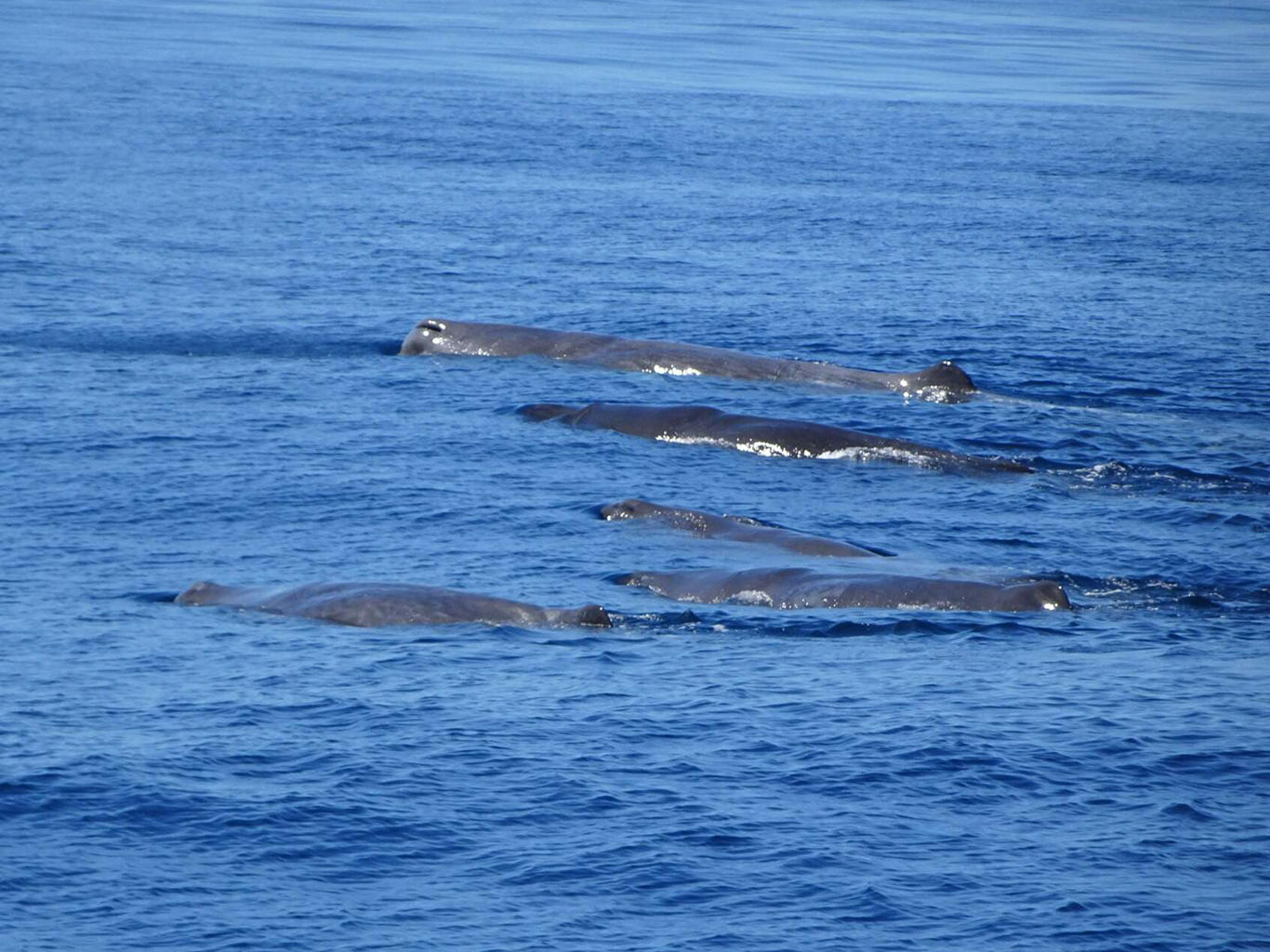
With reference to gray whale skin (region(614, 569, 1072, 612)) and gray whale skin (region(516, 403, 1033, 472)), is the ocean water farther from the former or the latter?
gray whale skin (region(516, 403, 1033, 472))

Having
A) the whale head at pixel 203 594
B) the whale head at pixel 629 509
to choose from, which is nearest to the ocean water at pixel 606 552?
the whale head at pixel 203 594

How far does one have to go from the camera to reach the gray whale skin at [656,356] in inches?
1405

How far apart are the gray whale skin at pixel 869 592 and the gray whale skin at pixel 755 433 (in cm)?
747

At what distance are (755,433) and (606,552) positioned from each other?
6.86 meters

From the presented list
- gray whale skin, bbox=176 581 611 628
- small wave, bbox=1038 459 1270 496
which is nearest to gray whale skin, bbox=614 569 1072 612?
gray whale skin, bbox=176 581 611 628

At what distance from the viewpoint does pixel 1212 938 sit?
15484 mm

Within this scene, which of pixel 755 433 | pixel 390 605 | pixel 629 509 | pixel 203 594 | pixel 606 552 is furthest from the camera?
pixel 755 433

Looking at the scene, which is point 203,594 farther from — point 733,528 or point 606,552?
point 733,528

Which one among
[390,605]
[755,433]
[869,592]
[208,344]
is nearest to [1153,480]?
[755,433]

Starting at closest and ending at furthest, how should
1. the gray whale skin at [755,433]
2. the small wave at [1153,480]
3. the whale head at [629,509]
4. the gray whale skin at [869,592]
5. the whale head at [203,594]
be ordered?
the gray whale skin at [869,592] → the whale head at [203,594] → the whale head at [629,509] → the small wave at [1153,480] → the gray whale skin at [755,433]

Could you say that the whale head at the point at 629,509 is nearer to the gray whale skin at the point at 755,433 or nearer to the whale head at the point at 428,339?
the gray whale skin at the point at 755,433

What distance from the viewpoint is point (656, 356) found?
37.9 meters

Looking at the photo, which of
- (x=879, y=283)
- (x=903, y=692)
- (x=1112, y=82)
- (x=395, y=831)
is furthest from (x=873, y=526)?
(x=1112, y=82)

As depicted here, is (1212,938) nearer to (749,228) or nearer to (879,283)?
(879,283)
